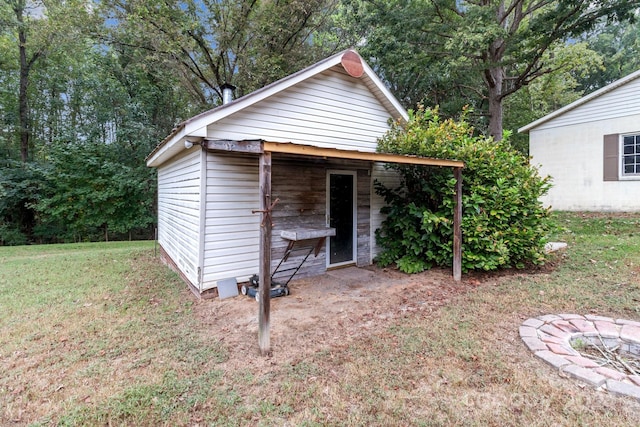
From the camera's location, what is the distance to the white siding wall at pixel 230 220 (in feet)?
15.3

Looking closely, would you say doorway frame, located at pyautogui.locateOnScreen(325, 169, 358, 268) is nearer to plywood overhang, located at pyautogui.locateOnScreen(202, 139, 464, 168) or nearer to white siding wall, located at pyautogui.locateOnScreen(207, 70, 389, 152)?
white siding wall, located at pyautogui.locateOnScreen(207, 70, 389, 152)

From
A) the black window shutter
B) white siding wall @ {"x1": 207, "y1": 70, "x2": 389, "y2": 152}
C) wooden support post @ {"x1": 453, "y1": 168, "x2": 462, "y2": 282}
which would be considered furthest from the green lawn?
the black window shutter

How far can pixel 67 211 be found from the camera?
12578 millimetres

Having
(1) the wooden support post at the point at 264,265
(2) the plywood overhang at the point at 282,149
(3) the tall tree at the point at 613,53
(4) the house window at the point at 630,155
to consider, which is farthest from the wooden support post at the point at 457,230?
(3) the tall tree at the point at 613,53

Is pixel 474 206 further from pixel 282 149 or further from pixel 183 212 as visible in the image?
pixel 183 212

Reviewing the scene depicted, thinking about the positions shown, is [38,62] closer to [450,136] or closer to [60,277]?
[60,277]

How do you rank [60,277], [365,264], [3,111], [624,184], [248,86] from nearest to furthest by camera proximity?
[60,277], [365,264], [624,184], [248,86], [3,111]

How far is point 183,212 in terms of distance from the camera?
18.7ft

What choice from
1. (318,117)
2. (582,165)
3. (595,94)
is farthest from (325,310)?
(595,94)

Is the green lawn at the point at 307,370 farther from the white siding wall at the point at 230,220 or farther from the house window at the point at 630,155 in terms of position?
the house window at the point at 630,155

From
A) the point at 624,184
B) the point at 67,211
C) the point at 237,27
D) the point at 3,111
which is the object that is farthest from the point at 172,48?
the point at 624,184

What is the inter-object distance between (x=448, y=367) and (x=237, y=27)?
12.9 metres

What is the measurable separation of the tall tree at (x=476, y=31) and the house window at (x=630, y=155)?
138 inches

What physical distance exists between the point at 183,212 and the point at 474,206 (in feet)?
17.3
